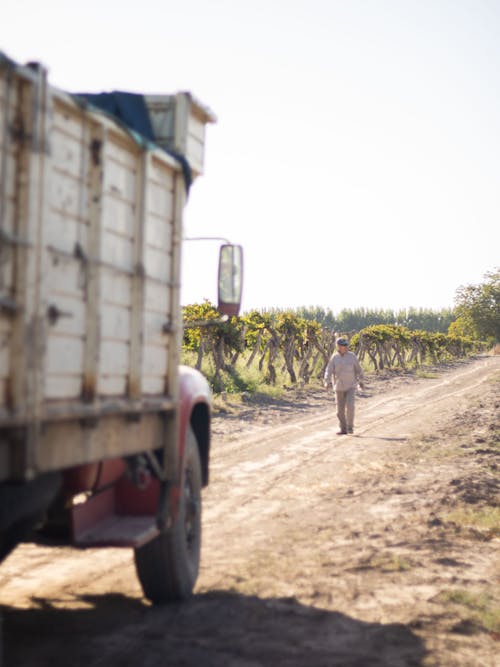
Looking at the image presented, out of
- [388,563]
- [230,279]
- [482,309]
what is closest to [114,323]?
[230,279]

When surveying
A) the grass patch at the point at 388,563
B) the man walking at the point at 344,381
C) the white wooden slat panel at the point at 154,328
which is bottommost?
the grass patch at the point at 388,563

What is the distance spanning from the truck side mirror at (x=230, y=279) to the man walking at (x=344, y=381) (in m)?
10.4

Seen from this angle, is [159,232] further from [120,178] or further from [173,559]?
[173,559]

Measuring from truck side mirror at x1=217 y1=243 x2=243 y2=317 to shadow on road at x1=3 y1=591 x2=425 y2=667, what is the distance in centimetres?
191

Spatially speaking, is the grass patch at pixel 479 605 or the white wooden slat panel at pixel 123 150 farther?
the grass patch at pixel 479 605

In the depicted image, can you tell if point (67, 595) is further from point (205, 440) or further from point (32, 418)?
point (32, 418)

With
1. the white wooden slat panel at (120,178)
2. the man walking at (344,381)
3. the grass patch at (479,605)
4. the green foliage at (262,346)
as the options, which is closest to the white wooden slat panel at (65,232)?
the white wooden slat panel at (120,178)

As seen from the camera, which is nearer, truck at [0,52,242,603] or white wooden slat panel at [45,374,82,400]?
truck at [0,52,242,603]

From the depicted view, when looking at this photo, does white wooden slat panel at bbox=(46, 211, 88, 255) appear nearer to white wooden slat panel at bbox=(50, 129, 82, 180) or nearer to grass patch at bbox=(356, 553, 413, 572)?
white wooden slat panel at bbox=(50, 129, 82, 180)

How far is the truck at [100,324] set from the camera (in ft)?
10.3

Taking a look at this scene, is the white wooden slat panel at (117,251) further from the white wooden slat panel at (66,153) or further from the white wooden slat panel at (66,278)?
the white wooden slat panel at (66,153)

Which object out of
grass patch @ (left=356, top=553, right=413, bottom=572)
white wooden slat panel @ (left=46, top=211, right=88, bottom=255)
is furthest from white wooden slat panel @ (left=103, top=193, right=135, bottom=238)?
grass patch @ (left=356, top=553, right=413, bottom=572)

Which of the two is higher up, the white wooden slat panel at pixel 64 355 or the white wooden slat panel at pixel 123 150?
the white wooden slat panel at pixel 123 150

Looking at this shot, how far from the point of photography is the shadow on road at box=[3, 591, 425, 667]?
14.3 ft
